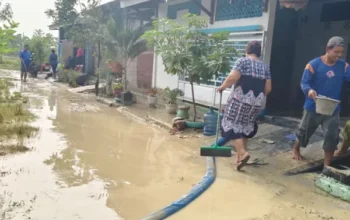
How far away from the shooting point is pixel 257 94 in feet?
16.0

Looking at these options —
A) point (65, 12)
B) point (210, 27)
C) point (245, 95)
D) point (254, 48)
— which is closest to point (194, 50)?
point (210, 27)

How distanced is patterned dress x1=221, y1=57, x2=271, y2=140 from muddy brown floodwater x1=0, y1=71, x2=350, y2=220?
0.58 meters

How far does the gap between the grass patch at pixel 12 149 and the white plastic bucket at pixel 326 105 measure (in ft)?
14.2

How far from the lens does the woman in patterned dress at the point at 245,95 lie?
189 inches

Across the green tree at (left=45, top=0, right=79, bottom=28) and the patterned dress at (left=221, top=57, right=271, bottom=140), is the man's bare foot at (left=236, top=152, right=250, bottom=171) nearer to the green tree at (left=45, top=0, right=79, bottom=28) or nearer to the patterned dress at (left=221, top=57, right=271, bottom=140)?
the patterned dress at (left=221, top=57, right=271, bottom=140)

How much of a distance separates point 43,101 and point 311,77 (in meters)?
8.80

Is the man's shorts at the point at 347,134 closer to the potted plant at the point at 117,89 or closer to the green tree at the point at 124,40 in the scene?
the green tree at the point at 124,40

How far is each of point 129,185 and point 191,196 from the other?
0.88m

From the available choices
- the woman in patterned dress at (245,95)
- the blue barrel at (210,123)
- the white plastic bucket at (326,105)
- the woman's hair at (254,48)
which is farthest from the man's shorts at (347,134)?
the blue barrel at (210,123)

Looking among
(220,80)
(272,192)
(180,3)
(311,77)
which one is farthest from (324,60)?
(180,3)

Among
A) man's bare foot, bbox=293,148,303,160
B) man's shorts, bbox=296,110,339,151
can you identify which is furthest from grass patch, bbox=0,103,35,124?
man's shorts, bbox=296,110,339,151

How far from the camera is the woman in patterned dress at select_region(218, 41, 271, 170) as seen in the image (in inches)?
189

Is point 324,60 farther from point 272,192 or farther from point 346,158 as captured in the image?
point 272,192

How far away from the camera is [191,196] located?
3.81 meters
